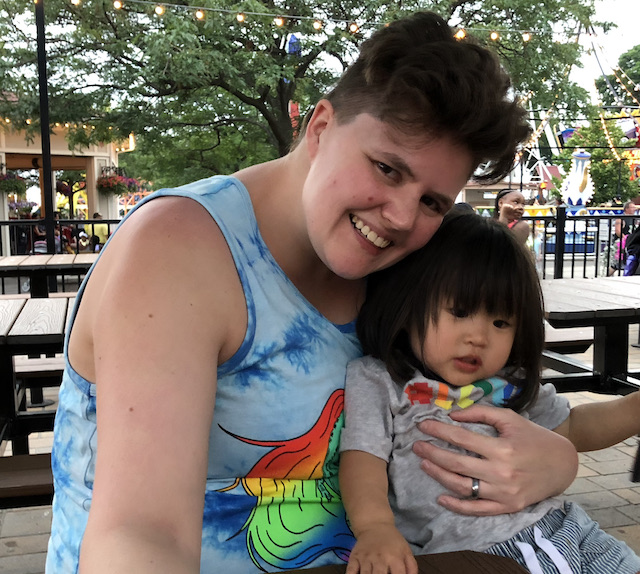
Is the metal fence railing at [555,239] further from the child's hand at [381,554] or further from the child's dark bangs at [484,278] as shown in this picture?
the child's hand at [381,554]

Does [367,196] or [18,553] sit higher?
[367,196]

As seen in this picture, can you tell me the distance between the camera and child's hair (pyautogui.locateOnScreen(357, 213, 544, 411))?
1.49m

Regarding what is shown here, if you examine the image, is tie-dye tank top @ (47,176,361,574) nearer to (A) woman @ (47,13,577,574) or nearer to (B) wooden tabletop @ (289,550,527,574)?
(A) woman @ (47,13,577,574)

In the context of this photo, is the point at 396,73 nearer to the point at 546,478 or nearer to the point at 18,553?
the point at 546,478

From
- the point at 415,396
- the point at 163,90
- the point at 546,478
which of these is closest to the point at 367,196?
the point at 415,396

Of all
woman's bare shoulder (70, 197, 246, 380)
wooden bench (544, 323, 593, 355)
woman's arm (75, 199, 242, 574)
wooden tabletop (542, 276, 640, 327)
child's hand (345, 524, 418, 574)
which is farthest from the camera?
wooden bench (544, 323, 593, 355)

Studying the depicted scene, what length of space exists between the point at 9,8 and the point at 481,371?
12.0m

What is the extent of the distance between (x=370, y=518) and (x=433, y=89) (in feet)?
2.44

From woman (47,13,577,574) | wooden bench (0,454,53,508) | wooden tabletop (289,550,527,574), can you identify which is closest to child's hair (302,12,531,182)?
woman (47,13,577,574)

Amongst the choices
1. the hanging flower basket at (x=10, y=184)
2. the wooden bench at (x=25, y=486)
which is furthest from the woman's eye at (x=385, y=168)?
the hanging flower basket at (x=10, y=184)

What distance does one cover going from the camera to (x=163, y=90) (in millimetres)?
12297

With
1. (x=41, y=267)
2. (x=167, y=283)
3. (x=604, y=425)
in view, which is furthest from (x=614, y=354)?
(x=41, y=267)

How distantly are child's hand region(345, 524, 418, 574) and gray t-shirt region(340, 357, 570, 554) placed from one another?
18 centimetres

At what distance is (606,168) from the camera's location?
35.3 m
